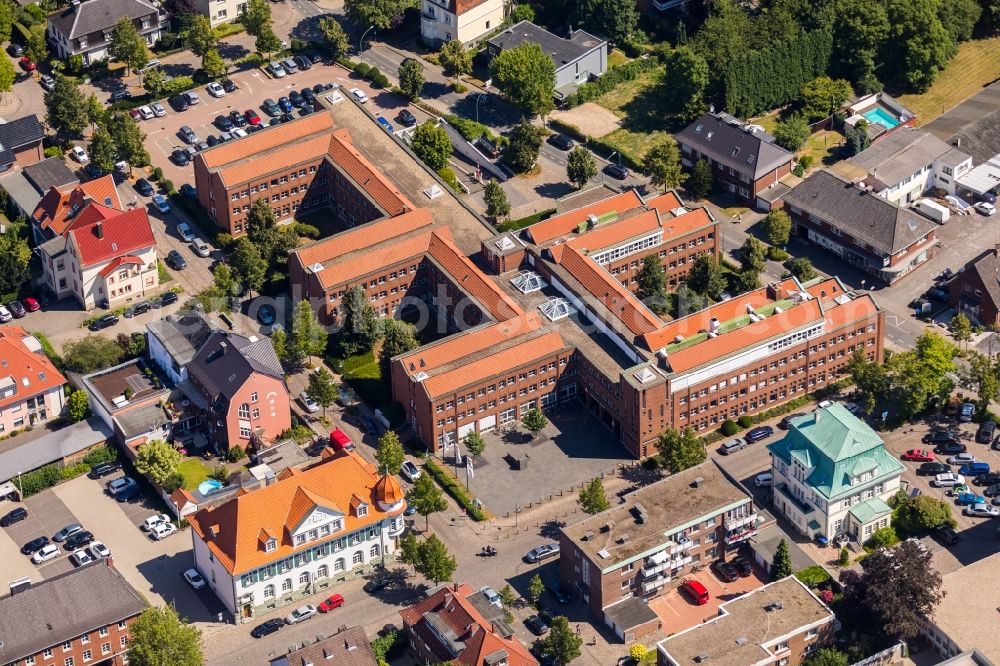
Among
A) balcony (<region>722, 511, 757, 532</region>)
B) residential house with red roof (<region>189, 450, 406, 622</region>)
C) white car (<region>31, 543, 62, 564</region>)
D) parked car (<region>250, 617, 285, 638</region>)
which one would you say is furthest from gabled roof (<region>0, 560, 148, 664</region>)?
balcony (<region>722, 511, 757, 532</region>)

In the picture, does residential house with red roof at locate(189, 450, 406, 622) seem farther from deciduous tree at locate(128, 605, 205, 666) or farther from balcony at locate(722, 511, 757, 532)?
balcony at locate(722, 511, 757, 532)

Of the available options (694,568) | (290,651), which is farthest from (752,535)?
(290,651)

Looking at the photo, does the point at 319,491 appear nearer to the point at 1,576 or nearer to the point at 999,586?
the point at 1,576

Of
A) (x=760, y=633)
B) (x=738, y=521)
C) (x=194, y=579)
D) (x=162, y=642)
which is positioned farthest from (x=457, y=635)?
(x=738, y=521)

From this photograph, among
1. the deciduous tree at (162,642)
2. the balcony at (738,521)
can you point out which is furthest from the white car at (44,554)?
the balcony at (738,521)

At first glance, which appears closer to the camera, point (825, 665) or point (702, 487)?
point (825, 665)
